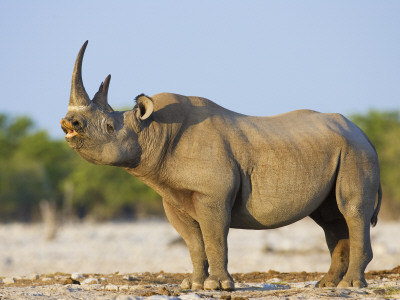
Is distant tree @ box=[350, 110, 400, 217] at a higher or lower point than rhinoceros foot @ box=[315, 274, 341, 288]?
higher

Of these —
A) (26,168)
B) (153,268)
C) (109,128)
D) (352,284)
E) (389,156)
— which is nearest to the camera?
(109,128)

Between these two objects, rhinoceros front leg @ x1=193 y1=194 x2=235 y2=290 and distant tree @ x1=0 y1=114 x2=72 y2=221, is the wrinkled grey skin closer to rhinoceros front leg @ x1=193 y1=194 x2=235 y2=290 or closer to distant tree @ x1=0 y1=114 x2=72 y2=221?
rhinoceros front leg @ x1=193 y1=194 x2=235 y2=290

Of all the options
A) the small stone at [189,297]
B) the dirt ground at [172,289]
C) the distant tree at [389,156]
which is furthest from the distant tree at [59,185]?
the small stone at [189,297]

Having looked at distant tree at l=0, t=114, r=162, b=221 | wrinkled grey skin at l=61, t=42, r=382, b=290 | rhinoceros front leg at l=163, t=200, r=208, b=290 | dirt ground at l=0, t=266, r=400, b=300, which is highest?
distant tree at l=0, t=114, r=162, b=221

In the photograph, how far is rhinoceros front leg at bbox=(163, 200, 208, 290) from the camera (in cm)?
866

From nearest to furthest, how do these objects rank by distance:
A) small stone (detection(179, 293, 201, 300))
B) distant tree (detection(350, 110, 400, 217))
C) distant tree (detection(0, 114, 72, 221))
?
1. small stone (detection(179, 293, 201, 300))
2. distant tree (detection(350, 110, 400, 217))
3. distant tree (detection(0, 114, 72, 221))

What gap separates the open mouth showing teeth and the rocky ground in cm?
170

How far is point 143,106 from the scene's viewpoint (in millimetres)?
8211

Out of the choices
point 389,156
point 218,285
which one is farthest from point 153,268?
point 389,156

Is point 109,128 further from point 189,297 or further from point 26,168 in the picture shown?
point 26,168

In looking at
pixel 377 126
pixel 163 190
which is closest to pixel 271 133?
pixel 163 190

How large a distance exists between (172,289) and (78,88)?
2.66 meters

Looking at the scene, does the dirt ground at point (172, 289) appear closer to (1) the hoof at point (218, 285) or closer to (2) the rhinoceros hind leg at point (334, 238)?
(1) the hoof at point (218, 285)

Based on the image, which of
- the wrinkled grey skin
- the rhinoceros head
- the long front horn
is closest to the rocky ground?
the wrinkled grey skin
